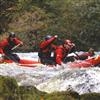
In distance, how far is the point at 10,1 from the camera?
17703 millimetres

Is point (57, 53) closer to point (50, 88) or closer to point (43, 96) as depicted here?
point (50, 88)

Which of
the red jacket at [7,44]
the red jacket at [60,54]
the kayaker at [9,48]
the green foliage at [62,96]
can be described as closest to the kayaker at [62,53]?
the red jacket at [60,54]

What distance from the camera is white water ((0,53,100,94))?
33.2 feet

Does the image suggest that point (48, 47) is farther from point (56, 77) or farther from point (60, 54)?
point (56, 77)

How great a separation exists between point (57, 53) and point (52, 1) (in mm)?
5939

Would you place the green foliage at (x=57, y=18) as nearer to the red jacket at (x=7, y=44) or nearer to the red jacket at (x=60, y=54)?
the red jacket at (x=7, y=44)

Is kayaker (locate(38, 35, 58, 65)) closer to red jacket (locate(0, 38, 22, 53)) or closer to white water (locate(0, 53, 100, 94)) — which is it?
white water (locate(0, 53, 100, 94))

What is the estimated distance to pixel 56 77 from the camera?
35.7 feet

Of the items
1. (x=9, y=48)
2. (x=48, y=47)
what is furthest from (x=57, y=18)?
(x=48, y=47)

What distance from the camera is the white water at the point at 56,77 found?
1013 cm

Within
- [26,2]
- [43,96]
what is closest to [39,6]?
[26,2]

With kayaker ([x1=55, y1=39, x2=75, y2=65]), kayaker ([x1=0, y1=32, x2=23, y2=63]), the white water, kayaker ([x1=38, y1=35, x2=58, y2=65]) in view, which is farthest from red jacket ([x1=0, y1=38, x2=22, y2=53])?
kayaker ([x1=55, y1=39, x2=75, y2=65])

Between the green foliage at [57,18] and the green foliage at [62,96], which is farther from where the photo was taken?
the green foliage at [57,18]

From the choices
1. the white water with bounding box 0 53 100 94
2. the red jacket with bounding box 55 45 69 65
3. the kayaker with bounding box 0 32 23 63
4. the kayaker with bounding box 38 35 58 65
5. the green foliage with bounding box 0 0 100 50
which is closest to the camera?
the white water with bounding box 0 53 100 94
